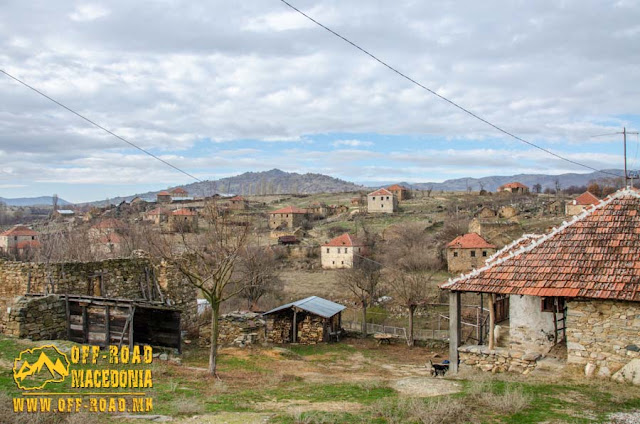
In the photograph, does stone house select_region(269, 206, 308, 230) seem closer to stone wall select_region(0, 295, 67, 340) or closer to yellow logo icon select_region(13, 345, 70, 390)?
stone wall select_region(0, 295, 67, 340)

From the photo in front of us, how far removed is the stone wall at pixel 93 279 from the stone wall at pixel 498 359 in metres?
10.4

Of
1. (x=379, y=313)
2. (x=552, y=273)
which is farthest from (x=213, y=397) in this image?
(x=379, y=313)

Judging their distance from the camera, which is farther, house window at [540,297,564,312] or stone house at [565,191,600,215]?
stone house at [565,191,600,215]

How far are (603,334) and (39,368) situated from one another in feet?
44.3

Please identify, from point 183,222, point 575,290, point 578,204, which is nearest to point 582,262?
point 575,290

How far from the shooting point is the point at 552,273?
12.9m

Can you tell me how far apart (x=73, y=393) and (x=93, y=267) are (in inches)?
364

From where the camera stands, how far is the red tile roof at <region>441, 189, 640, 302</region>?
39.4 feet

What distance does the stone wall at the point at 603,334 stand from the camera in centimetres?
1167

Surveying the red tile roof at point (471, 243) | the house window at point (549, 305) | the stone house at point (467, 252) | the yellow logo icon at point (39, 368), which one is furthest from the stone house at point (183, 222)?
the red tile roof at point (471, 243)

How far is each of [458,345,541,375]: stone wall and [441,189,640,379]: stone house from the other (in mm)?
26

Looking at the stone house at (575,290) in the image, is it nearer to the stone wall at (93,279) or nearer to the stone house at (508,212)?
the stone wall at (93,279)

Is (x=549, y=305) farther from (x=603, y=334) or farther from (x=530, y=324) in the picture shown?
(x=603, y=334)

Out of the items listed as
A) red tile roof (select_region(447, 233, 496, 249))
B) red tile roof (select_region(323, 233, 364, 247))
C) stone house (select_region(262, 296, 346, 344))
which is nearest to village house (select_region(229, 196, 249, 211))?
stone house (select_region(262, 296, 346, 344))
